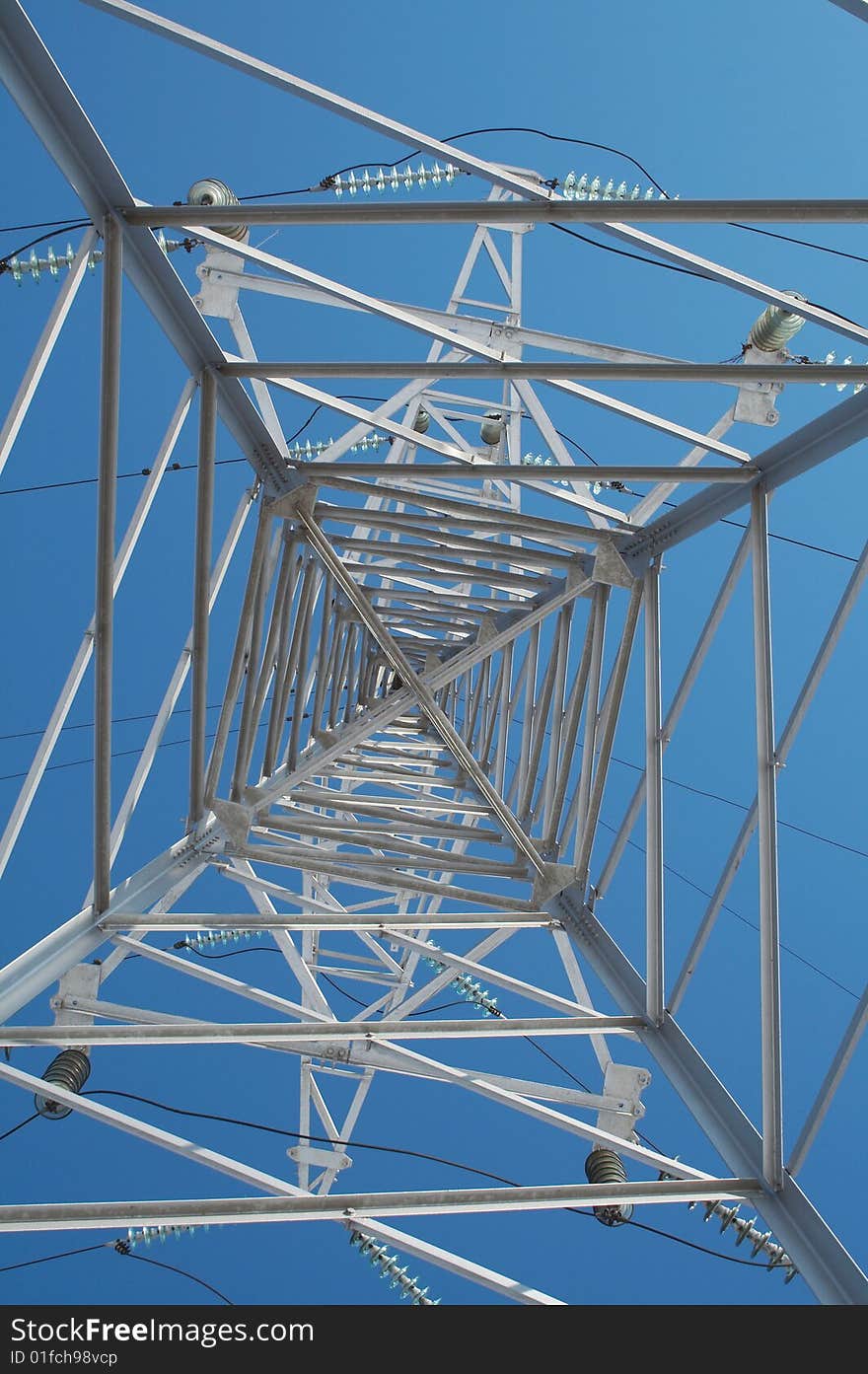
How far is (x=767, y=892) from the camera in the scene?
7.02 m

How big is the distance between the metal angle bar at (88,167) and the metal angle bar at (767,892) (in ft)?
15.5

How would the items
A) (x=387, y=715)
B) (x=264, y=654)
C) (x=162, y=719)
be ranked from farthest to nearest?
1. (x=387, y=715)
2. (x=264, y=654)
3. (x=162, y=719)

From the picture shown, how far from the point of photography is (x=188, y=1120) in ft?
102

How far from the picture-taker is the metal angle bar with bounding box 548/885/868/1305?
598 cm

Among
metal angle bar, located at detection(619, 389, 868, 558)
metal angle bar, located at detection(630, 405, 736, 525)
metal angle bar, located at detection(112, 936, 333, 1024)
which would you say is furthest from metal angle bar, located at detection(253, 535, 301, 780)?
metal angle bar, located at detection(630, 405, 736, 525)

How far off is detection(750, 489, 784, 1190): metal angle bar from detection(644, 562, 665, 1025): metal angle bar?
1164mm

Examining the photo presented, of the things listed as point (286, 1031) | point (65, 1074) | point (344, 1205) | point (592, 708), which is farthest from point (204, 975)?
point (592, 708)

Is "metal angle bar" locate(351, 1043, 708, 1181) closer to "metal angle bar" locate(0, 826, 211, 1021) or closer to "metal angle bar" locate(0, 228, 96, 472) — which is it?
"metal angle bar" locate(0, 826, 211, 1021)

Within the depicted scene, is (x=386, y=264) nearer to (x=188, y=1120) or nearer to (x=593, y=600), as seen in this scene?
(x=593, y=600)

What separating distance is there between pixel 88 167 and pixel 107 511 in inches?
79.3

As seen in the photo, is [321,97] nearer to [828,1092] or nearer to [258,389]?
[258,389]

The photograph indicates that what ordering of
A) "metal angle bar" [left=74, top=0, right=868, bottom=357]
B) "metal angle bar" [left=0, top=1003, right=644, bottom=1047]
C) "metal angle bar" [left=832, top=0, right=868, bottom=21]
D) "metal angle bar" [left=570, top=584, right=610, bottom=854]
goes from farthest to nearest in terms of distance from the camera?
"metal angle bar" [left=570, top=584, right=610, bottom=854]
"metal angle bar" [left=0, top=1003, right=644, bottom=1047]
"metal angle bar" [left=74, top=0, right=868, bottom=357]
"metal angle bar" [left=832, top=0, right=868, bottom=21]

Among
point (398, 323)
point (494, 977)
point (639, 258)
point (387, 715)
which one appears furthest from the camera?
point (387, 715)

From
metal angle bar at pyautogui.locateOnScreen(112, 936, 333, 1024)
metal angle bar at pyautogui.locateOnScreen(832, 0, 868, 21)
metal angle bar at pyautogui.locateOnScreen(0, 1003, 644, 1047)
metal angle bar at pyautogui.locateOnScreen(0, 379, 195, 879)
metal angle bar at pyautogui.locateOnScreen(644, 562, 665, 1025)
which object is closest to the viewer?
metal angle bar at pyautogui.locateOnScreen(832, 0, 868, 21)
